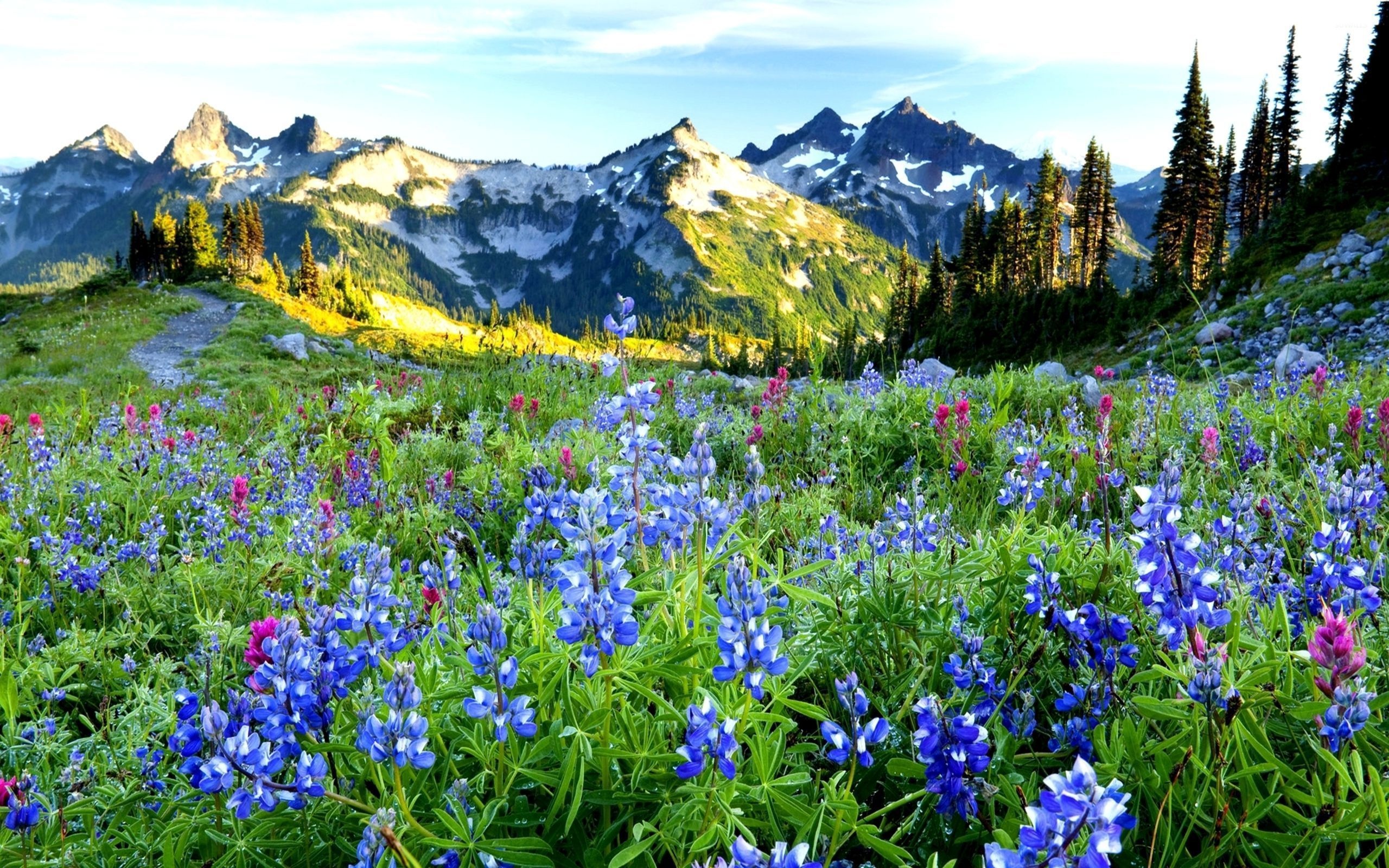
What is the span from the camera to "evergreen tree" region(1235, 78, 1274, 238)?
5591 cm

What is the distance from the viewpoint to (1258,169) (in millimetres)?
57188

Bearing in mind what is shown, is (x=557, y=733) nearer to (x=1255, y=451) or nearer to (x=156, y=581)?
(x=156, y=581)

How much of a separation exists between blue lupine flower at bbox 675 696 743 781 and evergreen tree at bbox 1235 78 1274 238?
7004 centimetres

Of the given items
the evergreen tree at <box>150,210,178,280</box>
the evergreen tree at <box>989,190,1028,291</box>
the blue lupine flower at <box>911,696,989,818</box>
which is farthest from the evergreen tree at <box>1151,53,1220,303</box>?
the evergreen tree at <box>150,210,178,280</box>

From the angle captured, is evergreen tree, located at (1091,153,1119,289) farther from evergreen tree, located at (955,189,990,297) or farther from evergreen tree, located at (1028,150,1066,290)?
evergreen tree, located at (955,189,990,297)

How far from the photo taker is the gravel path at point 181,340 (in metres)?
25.5

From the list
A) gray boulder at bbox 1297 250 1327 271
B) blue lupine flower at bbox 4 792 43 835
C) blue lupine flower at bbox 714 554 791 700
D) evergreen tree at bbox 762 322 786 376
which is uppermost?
blue lupine flower at bbox 714 554 791 700

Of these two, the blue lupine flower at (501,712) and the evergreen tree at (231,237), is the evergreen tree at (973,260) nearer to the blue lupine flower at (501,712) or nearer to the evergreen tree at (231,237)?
the blue lupine flower at (501,712)

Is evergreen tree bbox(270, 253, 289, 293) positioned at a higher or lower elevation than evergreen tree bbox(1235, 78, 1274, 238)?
lower

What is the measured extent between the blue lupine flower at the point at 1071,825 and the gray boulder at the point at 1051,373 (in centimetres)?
935

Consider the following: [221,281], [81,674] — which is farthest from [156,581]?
[221,281]

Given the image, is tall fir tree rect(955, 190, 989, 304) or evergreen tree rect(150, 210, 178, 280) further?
evergreen tree rect(150, 210, 178, 280)

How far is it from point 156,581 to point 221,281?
80.8 m

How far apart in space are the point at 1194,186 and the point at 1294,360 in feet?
183
